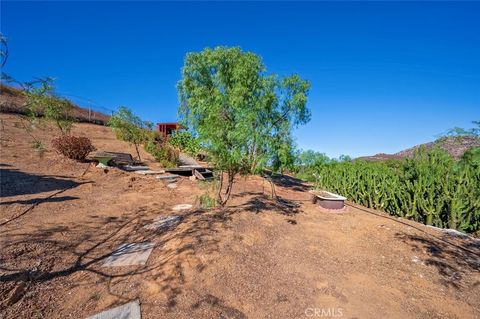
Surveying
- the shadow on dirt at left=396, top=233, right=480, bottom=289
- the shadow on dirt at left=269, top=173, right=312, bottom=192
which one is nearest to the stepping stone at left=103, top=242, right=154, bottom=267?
the shadow on dirt at left=396, top=233, right=480, bottom=289

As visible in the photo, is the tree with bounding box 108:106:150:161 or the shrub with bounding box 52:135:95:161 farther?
the tree with bounding box 108:106:150:161

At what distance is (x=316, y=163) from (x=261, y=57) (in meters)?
6.31

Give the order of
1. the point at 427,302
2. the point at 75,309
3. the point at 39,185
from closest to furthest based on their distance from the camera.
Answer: the point at 75,309 < the point at 427,302 < the point at 39,185

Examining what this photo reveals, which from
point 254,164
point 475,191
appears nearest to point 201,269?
point 254,164

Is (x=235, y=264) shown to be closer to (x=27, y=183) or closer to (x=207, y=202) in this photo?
(x=207, y=202)

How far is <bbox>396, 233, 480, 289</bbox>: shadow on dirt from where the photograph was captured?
13.6 ft

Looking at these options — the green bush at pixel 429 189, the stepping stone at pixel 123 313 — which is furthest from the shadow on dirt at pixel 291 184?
the stepping stone at pixel 123 313

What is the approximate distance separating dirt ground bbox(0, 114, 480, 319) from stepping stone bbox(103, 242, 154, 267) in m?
0.14

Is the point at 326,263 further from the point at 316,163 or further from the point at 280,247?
the point at 316,163

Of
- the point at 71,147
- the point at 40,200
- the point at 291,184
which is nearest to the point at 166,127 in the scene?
the point at 71,147

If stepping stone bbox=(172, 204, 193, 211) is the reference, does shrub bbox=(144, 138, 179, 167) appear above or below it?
above

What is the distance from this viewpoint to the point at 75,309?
3.05 meters

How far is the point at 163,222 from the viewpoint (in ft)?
19.1

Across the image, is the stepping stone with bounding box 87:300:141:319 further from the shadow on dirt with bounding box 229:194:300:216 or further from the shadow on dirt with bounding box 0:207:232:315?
the shadow on dirt with bounding box 229:194:300:216
